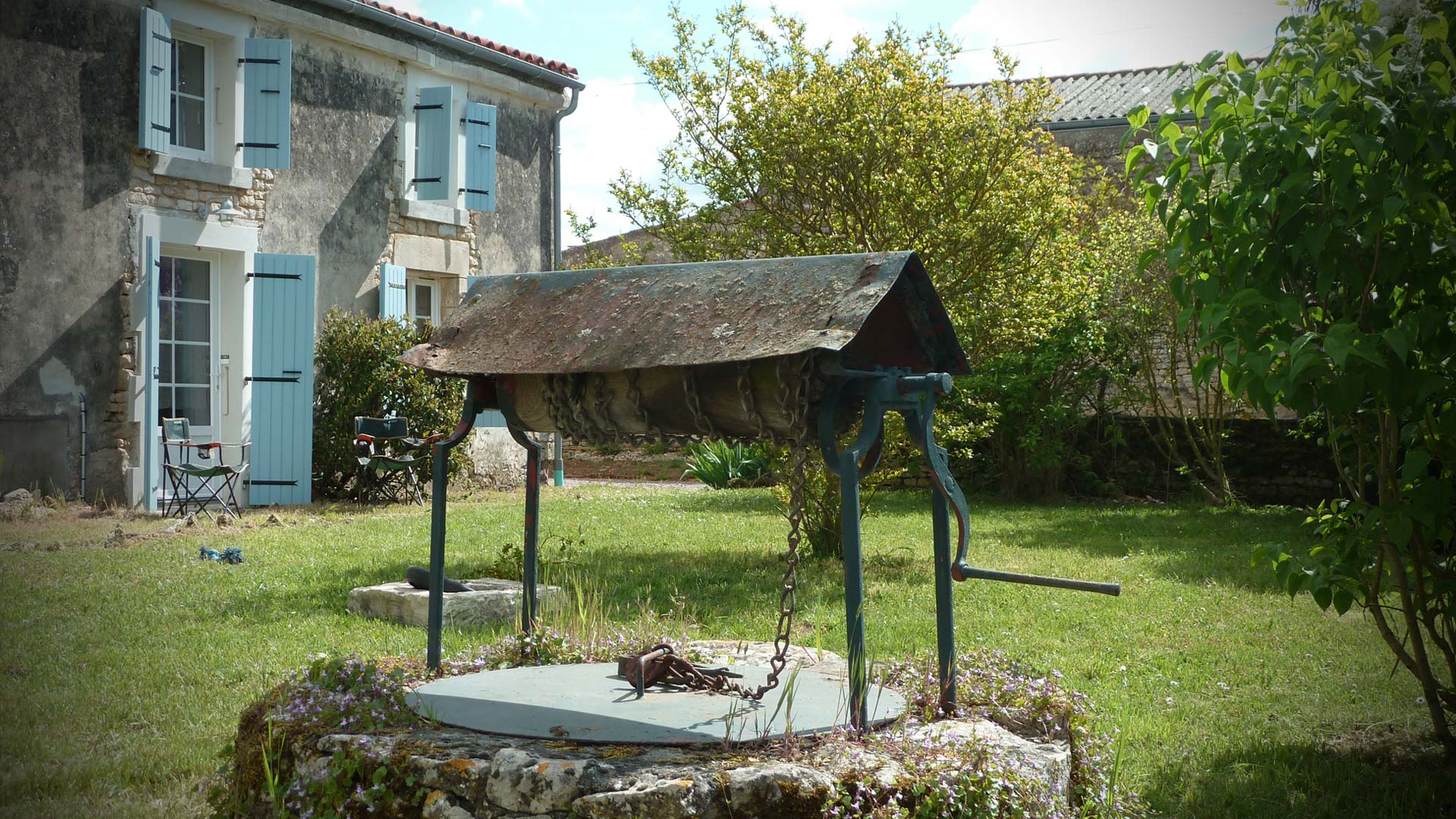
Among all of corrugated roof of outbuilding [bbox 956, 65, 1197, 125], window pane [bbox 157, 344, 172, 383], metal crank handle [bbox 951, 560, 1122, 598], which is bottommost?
metal crank handle [bbox 951, 560, 1122, 598]

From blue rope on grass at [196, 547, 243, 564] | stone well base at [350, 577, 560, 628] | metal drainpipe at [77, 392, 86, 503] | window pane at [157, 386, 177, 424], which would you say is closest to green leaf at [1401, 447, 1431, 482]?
stone well base at [350, 577, 560, 628]

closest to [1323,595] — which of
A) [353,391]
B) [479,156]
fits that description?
[353,391]

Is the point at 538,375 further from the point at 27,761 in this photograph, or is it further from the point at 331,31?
the point at 331,31

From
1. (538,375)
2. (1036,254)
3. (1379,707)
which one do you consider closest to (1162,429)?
(1036,254)

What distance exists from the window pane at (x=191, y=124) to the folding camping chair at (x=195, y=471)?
2698 mm

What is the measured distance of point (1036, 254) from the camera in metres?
8.57

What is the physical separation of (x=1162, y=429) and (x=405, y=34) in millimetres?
9497

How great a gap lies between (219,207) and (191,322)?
114 cm

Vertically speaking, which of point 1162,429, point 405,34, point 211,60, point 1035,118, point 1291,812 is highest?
point 405,34

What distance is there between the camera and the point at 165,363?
1062cm

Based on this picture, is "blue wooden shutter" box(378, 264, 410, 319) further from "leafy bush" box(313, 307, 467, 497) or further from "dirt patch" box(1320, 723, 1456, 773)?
"dirt patch" box(1320, 723, 1456, 773)

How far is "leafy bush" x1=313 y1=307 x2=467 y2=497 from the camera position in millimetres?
11477

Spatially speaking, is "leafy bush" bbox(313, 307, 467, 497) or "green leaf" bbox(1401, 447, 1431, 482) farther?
"leafy bush" bbox(313, 307, 467, 497)

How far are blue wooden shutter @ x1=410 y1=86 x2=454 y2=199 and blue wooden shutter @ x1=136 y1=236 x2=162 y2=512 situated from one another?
3277 millimetres
